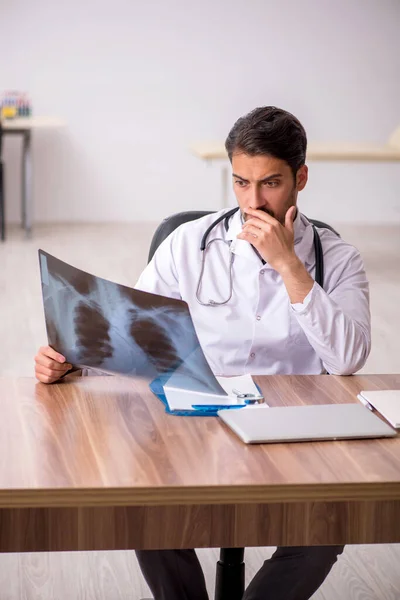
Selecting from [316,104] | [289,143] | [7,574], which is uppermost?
[289,143]

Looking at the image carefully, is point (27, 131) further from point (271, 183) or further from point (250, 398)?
point (250, 398)

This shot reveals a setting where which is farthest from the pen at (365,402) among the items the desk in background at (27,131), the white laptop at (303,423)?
the desk in background at (27,131)

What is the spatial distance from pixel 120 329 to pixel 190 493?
395 millimetres

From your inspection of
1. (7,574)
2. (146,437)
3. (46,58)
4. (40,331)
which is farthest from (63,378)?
(46,58)

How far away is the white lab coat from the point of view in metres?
1.81

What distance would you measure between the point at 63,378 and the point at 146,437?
310 mm

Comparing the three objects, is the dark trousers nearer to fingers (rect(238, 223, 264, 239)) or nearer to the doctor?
the doctor

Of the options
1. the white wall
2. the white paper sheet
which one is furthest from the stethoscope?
→ the white wall

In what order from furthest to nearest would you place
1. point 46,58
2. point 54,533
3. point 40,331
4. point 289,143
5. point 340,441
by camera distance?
point 46,58 → point 40,331 → point 289,143 → point 340,441 → point 54,533

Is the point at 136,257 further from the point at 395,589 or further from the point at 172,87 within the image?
the point at 395,589

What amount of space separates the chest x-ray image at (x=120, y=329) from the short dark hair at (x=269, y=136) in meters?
0.45

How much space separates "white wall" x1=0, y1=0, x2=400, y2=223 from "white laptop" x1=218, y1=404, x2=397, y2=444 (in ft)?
19.9

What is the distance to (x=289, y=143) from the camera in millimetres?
1752

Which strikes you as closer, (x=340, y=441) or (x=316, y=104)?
(x=340, y=441)
